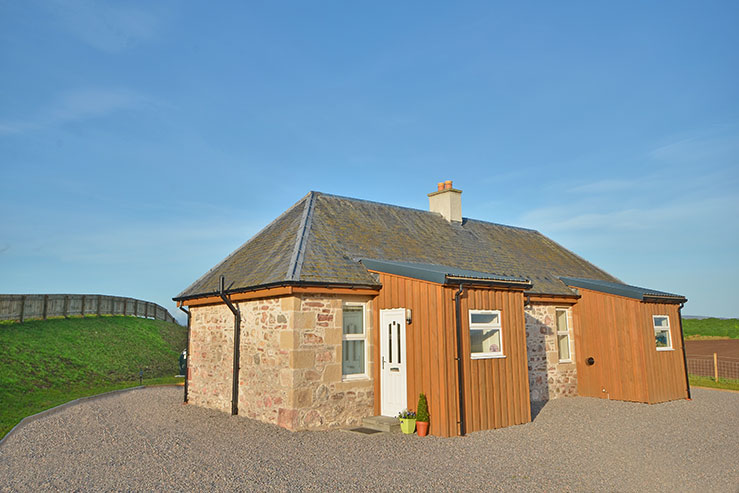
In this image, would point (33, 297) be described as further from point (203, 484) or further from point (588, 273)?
point (588, 273)

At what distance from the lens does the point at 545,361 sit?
13.9 meters

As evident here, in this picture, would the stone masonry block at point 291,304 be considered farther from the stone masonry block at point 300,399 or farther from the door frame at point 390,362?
the door frame at point 390,362

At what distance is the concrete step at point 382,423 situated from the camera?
9.53m

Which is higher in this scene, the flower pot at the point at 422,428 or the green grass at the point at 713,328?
the green grass at the point at 713,328

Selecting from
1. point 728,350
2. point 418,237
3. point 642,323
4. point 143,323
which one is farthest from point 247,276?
point 728,350

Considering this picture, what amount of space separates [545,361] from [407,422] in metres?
6.37

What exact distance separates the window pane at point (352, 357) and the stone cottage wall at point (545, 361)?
548cm

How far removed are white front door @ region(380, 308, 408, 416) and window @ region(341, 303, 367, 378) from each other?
0.47 meters

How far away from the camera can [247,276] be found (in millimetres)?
11578

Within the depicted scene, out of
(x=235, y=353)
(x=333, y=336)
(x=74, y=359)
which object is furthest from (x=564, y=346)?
(x=74, y=359)

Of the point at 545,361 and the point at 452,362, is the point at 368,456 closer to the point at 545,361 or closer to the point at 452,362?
the point at 452,362

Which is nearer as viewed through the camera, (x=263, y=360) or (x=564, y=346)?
(x=263, y=360)

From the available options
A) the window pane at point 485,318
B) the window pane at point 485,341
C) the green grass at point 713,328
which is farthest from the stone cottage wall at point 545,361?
the green grass at point 713,328

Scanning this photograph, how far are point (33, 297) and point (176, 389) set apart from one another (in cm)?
1143
